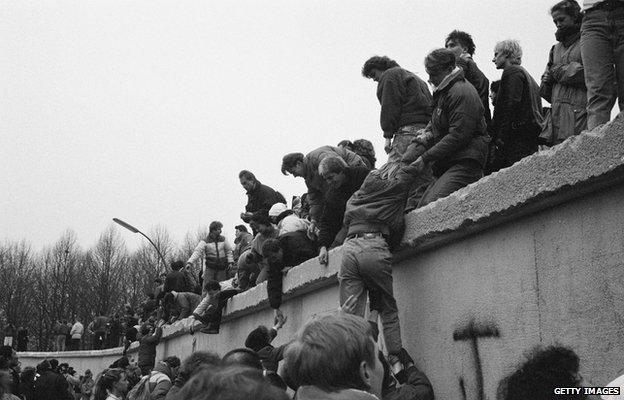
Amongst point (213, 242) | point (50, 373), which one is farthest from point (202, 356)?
point (213, 242)

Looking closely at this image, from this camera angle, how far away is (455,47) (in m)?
6.61

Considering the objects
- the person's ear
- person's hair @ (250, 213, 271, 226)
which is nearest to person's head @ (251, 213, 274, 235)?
person's hair @ (250, 213, 271, 226)

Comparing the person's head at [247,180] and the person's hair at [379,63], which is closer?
the person's hair at [379,63]

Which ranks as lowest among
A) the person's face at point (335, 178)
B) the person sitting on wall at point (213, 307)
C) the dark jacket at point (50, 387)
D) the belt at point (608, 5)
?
the dark jacket at point (50, 387)

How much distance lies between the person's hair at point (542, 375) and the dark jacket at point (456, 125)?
1.68 m

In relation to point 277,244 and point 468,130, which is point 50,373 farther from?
point 468,130

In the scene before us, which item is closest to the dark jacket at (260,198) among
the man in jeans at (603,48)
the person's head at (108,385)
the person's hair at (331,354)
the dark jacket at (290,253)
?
the dark jacket at (290,253)

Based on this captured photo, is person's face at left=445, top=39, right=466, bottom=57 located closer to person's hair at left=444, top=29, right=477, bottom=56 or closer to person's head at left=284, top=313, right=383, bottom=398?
person's hair at left=444, top=29, right=477, bottom=56

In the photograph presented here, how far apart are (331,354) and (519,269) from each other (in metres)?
2.29

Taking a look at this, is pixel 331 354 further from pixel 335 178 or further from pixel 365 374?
pixel 335 178

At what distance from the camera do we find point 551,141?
17.9 ft

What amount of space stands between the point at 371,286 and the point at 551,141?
1706 mm

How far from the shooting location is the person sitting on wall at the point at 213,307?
10969mm

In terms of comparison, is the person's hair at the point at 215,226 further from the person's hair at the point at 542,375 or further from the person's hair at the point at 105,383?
the person's hair at the point at 542,375
